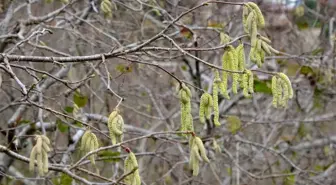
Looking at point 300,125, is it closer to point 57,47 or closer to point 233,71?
point 57,47

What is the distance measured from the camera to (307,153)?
22.1 ft

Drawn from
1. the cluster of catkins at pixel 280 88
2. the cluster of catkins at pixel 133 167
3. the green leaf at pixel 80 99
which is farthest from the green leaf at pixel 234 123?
the cluster of catkins at pixel 133 167

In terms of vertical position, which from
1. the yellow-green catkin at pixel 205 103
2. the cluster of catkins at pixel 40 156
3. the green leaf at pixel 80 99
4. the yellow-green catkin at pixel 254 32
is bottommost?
the cluster of catkins at pixel 40 156

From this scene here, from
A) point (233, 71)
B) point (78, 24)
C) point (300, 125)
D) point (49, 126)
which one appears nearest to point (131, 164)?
point (233, 71)

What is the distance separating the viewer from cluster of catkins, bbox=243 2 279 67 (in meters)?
2.28

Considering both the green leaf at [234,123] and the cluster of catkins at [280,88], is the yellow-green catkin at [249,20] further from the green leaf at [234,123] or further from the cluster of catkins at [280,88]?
the green leaf at [234,123]

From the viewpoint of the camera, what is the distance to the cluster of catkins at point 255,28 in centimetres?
228

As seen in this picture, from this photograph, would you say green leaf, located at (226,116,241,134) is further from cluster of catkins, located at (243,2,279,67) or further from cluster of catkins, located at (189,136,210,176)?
cluster of catkins, located at (189,136,210,176)

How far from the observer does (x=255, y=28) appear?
2.28 m

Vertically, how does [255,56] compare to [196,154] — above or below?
above

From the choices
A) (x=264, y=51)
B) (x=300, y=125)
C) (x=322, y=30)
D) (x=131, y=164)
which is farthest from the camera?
(x=300, y=125)

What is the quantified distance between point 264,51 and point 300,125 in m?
4.15

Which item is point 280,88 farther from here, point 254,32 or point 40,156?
point 40,156

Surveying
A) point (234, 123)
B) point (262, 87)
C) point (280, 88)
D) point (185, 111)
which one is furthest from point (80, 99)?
point (280, 88)
